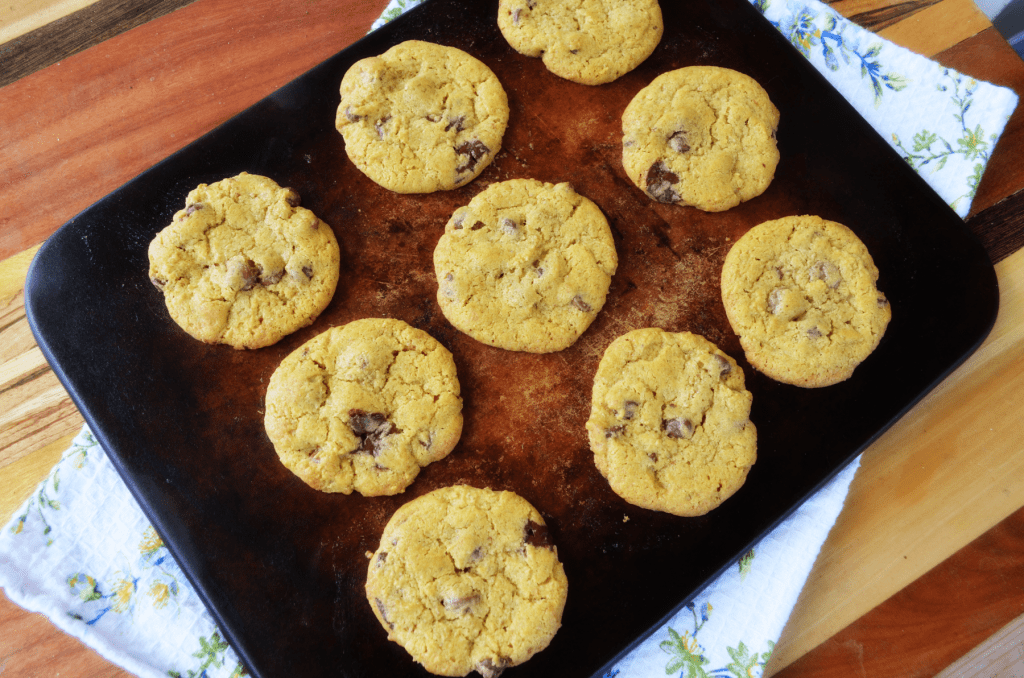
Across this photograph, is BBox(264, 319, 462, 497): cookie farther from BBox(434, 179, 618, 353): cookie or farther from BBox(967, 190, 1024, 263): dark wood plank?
BBox(967, 190, 1024, 263): dark wood plank

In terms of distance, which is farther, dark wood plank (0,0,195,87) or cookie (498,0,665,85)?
dark wood plank (0,0,195,87)

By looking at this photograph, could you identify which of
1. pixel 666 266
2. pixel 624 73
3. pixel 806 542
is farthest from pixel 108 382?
pixel 806 542

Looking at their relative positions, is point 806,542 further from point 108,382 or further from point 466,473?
point 108,382

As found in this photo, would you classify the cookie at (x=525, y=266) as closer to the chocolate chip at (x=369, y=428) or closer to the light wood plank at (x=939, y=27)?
the chocolate chip at (x=369, y=428)

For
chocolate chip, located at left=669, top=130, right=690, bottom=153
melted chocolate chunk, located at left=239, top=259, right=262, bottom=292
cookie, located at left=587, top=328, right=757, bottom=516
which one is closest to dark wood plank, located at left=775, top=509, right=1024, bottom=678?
Answer: cookie, located at left=587, top=328, right=757, bottom=516

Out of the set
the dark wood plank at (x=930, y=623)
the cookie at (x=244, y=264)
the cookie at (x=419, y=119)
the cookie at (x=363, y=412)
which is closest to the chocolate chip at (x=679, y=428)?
the cookie at (x=363, y=412)

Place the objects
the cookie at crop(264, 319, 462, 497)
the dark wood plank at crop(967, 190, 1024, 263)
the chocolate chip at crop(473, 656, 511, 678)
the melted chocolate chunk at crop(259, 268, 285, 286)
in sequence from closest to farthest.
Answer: the chocolate chip at crop(473, 656, 511, 678) < the cookie at crop(264, 319, 462, 497) < the melted chocolate chunk at crop(259, 268, 285, 286) < the dark wood plank at crop(967, 190, 1024, 263)

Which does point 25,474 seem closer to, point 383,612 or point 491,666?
point 383,612
